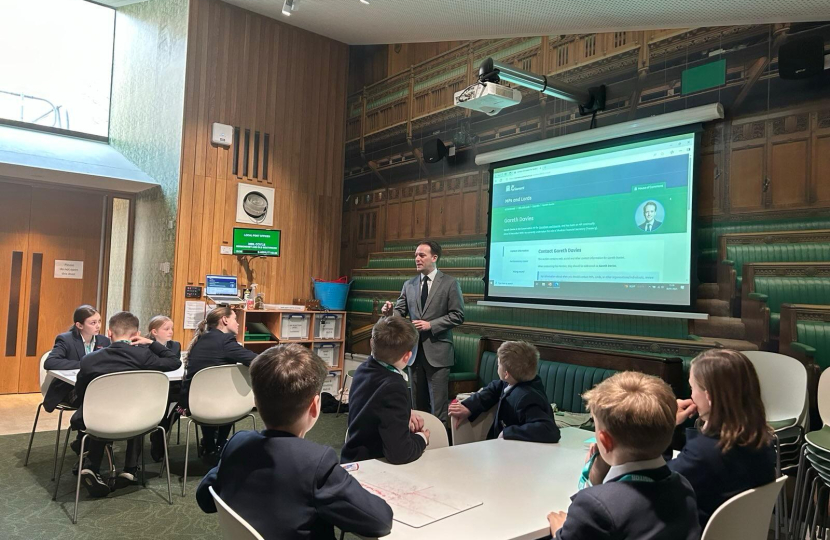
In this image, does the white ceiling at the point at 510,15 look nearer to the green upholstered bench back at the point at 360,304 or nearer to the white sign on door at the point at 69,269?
the green upholstered bench back at the point at 360,304

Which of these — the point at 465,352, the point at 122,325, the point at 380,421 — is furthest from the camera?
the point at 465,352

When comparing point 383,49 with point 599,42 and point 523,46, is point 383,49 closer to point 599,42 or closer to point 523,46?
point 523,46

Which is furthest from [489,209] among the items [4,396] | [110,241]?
[4,396]

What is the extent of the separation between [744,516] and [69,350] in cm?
420

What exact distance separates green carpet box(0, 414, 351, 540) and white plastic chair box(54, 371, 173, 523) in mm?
109

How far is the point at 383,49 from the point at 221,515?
266 inches

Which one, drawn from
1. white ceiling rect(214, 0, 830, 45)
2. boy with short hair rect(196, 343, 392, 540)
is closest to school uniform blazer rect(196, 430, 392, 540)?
boy with short hair rect(196, 343, 392, 540)

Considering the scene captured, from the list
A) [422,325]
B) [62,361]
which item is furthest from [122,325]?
[422,325]

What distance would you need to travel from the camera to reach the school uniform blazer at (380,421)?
2119 millimetres

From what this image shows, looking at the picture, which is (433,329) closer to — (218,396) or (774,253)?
(218,396)

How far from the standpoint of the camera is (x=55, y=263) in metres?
7.18

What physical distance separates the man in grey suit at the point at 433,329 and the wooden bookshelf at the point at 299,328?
2261 millimetres

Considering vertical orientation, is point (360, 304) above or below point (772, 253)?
below

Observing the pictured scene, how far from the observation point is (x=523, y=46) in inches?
216
